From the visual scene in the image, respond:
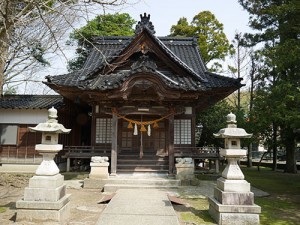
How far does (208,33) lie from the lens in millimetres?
29156

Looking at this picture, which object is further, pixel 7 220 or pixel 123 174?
pixel 123 174

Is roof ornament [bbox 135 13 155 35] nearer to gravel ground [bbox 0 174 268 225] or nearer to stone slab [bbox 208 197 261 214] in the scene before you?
gravel ground [bbox 0 174 268 225]

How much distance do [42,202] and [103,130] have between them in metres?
8.10

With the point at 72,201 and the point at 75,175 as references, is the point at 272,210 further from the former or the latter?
the point at 75,175

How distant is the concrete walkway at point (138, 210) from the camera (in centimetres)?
644

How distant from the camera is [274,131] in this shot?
1956 centimetres

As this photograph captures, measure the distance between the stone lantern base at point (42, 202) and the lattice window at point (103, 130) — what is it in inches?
302

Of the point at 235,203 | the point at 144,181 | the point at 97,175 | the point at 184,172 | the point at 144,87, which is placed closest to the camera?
the point at 235,203

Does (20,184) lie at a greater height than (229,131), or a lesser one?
lesser

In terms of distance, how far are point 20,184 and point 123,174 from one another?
4428mm

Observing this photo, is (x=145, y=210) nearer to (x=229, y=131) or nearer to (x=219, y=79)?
(x=229, y=131)

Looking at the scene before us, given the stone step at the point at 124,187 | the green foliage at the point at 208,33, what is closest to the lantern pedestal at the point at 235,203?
the stone step at the point at 124,187

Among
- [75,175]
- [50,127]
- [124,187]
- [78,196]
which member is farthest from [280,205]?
[75,175]

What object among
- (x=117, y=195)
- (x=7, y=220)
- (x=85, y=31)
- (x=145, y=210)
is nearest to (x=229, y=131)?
(x=145, y=210)
